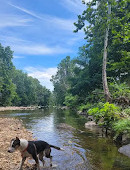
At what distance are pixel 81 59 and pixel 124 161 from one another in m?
32.8

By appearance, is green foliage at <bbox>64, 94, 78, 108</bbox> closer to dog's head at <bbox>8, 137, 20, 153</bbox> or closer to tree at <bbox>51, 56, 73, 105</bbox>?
tree at <bbox>51, 56, 73, 105</bbox>

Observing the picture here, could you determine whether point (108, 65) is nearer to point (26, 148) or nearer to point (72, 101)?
point (26, 148)

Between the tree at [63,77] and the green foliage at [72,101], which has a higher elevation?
the tree at [63,77]

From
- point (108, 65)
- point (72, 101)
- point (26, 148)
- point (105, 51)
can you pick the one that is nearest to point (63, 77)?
point (72, 101)

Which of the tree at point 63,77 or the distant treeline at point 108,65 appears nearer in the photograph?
the distant treeline at point 108,65

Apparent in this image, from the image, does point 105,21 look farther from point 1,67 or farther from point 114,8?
point 1,67

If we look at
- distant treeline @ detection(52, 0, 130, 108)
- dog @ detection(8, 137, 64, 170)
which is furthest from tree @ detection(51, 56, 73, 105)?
dog @ detection(8, 137, 64, 170)

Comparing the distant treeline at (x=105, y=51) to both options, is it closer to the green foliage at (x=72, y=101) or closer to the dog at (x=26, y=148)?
the green foliage at (x=72, y=101)

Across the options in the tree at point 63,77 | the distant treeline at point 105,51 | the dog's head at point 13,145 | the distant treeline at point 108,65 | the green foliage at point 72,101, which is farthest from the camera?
the tree at point 63,77

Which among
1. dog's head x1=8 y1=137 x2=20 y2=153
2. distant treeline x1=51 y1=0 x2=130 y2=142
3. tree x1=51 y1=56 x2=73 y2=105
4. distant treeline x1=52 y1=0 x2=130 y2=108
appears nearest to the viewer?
dog's head x1=8 y1=137 x2=20 y2=153

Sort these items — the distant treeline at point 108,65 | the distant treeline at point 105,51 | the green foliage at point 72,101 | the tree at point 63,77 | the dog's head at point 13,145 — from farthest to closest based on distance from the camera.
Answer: the tree at point 63,77
the green foliage at point 72,101
the distant treeline at point 105,51
the distant treeline at point 108,65
the dog's head at point 13,145

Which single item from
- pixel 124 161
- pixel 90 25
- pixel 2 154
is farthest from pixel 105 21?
pixel 2 154

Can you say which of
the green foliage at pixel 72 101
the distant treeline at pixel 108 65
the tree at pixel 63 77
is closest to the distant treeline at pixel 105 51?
the distant treeline at pixel 108 65

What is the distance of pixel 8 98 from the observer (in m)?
61.3
